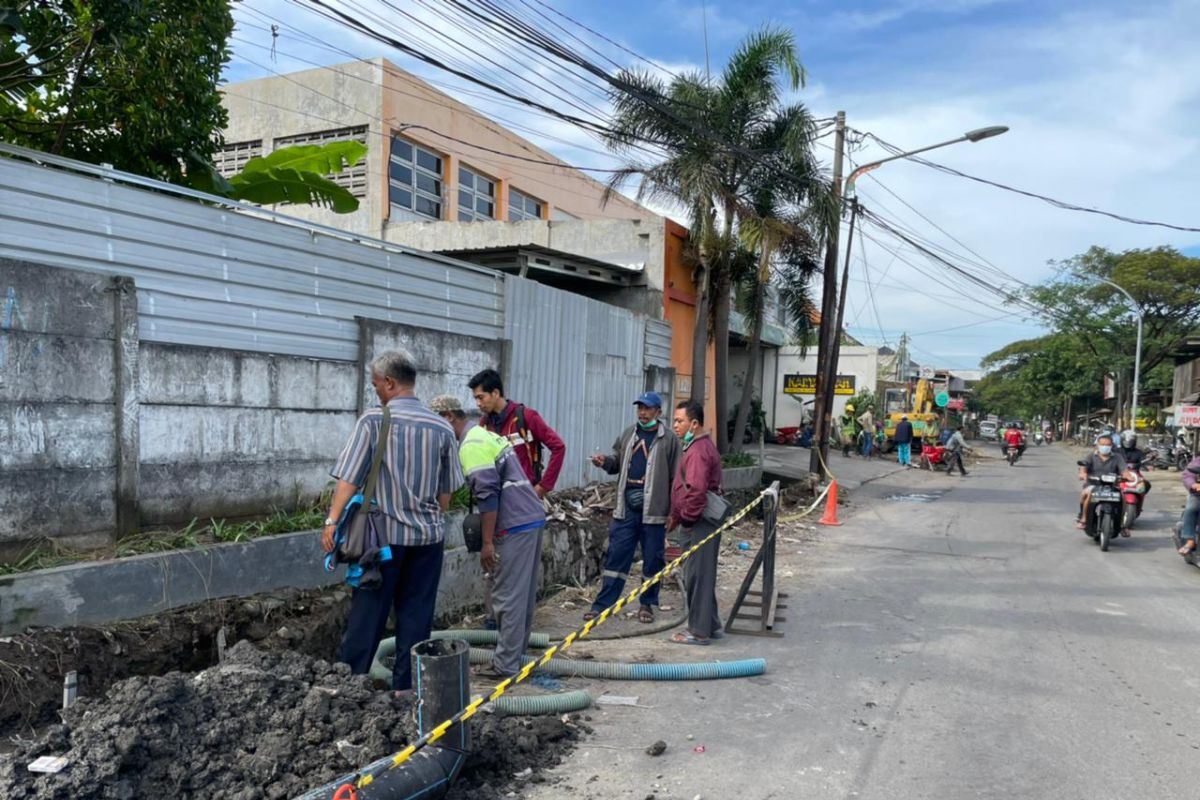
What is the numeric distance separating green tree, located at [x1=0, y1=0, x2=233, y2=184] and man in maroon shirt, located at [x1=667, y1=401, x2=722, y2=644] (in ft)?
17.8

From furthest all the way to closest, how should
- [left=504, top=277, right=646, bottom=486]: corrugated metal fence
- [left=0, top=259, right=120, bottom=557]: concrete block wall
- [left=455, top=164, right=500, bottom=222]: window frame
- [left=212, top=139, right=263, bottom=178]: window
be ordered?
[left=455, top=164, right=500, bottom=222]: window frame → [left=212, top=139, right=263, bottom=178]: window → [left=504, top=277, right=646, bottom=486]: corrugated metal fence → [left=0, top=259, right=120, bottom=557]: concrete block wall

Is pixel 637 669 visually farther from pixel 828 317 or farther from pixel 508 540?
pixel 828 317

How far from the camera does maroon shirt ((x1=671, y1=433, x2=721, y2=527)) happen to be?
638 centimetres

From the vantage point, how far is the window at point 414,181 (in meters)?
19.1

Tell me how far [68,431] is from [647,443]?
419cm

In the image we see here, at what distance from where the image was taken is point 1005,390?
3054 inches

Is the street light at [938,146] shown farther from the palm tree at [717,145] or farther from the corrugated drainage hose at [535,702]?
the corrugated drainage hose at [535,702]

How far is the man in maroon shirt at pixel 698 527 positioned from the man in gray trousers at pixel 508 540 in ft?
5.03

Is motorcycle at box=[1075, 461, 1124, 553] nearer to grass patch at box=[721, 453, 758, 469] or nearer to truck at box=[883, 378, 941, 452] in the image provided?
grass patch at box=[721, 453, 758, 469]

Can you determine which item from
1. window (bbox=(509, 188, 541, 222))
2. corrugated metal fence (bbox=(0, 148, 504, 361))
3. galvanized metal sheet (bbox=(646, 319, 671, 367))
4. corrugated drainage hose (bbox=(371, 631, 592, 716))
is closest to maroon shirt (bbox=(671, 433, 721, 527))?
corrugated drainage hose (bbox=(371, 631, 592, 716))

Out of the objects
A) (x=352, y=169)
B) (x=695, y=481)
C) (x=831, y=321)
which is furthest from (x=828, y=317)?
(x=695, y=481)

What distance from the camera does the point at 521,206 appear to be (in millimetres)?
24297

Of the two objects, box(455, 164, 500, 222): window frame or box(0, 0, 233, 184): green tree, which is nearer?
box(0, 0, 233, 184): green tree

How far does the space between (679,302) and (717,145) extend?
127 inches
